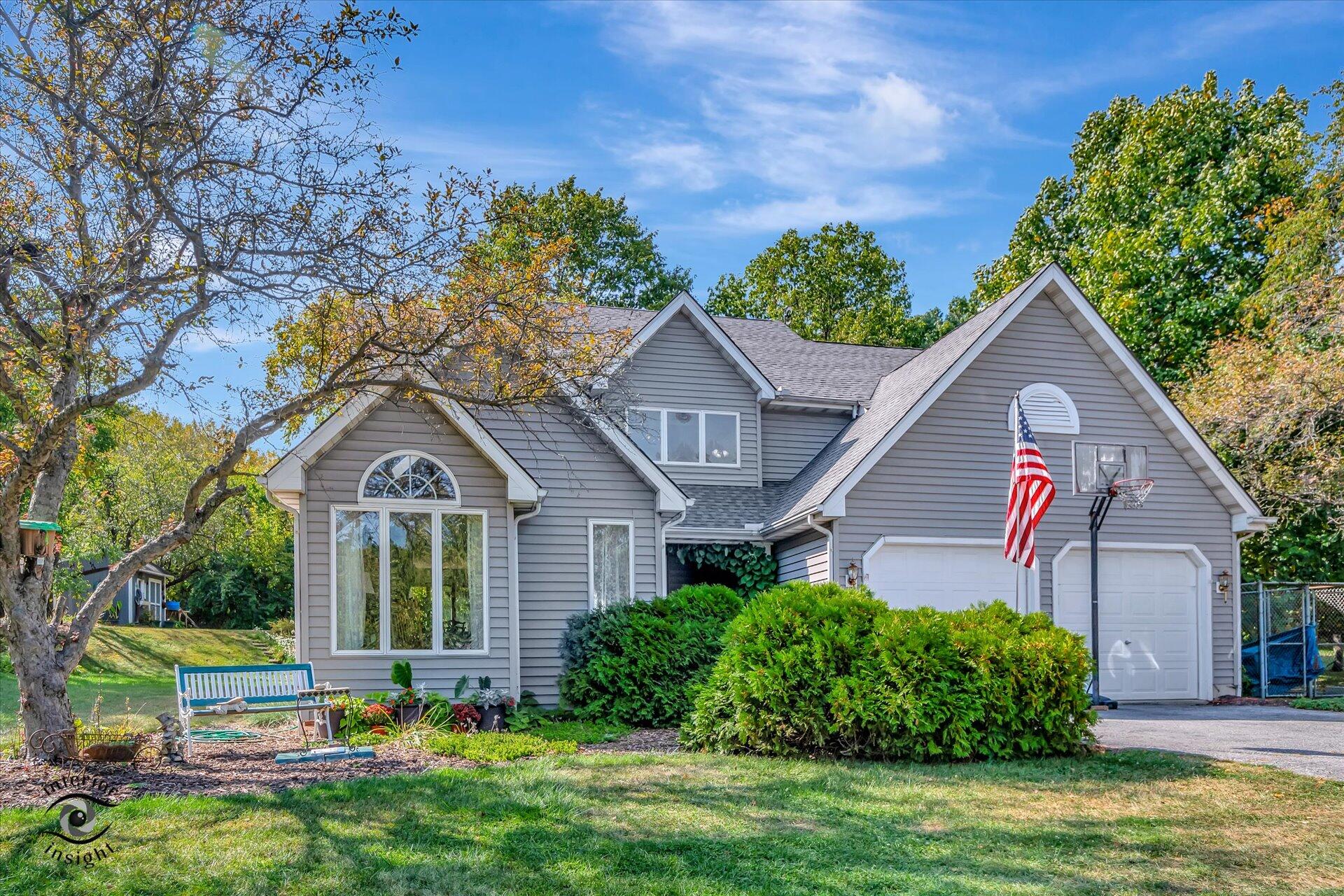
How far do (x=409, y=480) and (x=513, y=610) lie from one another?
84.6 inches

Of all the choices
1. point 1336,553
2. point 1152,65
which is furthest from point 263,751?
point 1152,65

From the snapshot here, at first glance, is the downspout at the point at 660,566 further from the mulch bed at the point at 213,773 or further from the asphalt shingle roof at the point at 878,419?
the mulch bed at the point at 213,773

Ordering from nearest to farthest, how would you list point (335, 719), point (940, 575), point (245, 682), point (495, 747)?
point (495, 747)
point (245, 682)
point (335, 719)
point (940, 575)

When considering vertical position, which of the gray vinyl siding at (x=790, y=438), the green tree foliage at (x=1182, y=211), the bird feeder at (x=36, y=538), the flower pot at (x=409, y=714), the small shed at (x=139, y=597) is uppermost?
the green tree foliage at (x=1182, y=211)

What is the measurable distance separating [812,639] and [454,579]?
535 cm

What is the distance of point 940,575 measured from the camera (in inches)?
636

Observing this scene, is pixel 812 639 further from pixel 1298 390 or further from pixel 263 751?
pixel 1298 390

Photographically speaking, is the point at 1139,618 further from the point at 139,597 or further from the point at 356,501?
the point at 139,597

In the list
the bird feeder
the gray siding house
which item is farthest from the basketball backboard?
the bird feeder

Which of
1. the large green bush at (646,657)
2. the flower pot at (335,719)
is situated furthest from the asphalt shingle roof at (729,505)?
the flower pot at (335,719)

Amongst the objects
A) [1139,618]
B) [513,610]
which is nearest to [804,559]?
[513,610]

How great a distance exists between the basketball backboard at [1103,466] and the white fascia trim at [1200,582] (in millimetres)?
1207

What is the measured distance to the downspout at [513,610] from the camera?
44.2 feet

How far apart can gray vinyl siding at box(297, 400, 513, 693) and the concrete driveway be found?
24.2 feet
